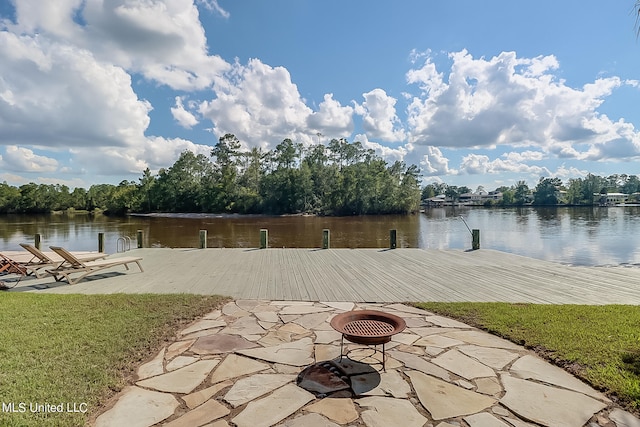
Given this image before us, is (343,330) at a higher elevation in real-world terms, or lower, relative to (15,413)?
higher

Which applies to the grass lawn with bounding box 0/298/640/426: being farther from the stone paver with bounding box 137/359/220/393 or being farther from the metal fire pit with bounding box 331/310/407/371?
the metal fire pit with bounding box 331/310/407/371

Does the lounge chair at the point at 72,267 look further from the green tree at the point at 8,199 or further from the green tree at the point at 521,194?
the green tree at the point at 521,194

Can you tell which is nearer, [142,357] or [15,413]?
[15,413]

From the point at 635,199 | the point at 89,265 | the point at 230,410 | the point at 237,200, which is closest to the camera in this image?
the point at 230,410

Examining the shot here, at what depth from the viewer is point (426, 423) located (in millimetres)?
2289

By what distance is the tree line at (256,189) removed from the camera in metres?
52.8

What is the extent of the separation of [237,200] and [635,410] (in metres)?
54.7

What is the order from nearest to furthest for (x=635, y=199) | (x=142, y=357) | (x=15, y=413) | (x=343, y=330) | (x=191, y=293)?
(x=15, y=413)
(x=343, y=330)
(x=142, y=357)
(x=191, y=293)
(x=635, y=199)

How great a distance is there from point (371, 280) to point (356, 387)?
4.11 metres

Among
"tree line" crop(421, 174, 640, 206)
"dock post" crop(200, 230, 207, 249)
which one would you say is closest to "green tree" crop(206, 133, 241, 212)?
"dock post" crop(200, 230, 207, 249)

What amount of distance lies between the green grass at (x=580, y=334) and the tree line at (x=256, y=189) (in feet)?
156

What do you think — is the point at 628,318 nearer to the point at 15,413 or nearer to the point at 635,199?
the point at 15,413

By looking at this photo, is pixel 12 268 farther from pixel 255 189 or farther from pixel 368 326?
pixel 255 189

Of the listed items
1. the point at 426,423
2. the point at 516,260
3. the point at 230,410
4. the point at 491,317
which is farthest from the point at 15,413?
the point at 516,260
